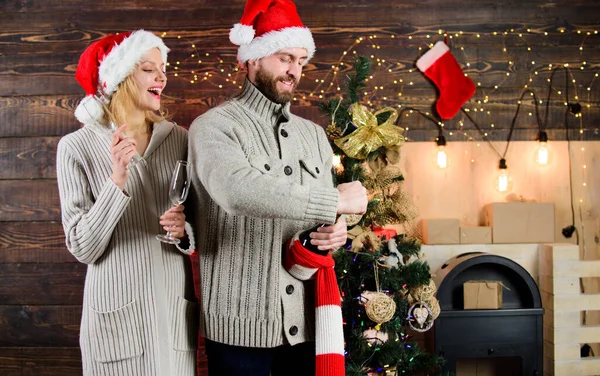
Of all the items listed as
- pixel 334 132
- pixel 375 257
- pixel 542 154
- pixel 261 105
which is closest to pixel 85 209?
pixel 261 105

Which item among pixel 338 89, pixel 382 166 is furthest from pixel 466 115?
pixel 382 166

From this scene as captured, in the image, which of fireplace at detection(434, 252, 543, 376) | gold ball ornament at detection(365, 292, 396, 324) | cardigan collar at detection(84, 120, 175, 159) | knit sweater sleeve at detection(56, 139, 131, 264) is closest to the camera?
knit sweater sleeve at detection(56, 139, 131, 264)

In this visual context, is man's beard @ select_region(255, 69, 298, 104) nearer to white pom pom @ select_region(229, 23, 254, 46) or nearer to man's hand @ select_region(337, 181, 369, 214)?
white pom pom @ select_region(229, 23, 254, 46)

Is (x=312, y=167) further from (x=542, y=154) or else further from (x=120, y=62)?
(x=542, y=154)

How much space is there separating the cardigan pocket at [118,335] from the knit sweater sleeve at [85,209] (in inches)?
6.5

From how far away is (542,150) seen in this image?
3258 millimetres

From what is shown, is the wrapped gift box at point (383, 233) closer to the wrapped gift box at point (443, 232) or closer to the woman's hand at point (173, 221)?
the wrapped gift box at point (443, 232)

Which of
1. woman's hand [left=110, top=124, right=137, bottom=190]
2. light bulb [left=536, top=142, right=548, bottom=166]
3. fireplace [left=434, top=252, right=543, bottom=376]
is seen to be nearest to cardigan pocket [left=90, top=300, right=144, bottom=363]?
woman's hand [left=110, top=124, right=137, bottom=190]

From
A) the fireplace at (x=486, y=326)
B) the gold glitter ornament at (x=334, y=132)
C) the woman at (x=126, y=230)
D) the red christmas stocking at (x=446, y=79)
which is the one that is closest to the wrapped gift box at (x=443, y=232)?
the fireplace at (x=486, y=326)

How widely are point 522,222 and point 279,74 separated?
79.5 inches

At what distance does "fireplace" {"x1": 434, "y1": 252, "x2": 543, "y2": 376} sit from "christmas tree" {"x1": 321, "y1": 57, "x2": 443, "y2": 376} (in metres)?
0.39

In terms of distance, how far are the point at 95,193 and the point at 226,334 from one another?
545 mm

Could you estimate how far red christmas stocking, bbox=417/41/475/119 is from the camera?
10.6 feet

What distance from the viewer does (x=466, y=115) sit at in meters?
3.29
